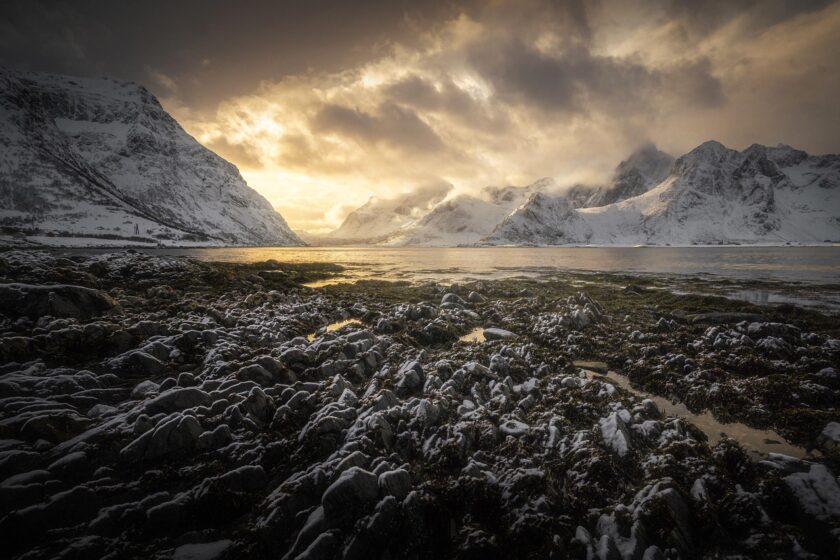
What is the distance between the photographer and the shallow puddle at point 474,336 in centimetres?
1667

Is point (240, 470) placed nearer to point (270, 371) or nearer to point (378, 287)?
point (270, 371)

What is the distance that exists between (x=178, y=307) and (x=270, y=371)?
1187cm

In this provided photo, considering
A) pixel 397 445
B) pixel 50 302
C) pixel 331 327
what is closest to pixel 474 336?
pixel 331 327

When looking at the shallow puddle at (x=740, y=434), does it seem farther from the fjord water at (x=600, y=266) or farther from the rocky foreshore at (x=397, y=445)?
the fjord water at (x=600, y=266)

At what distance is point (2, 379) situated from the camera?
9.12m

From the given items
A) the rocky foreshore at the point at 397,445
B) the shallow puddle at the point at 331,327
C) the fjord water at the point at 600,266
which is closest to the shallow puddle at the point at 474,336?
the rocky foreshore at the point at 397,445

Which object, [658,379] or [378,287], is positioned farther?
[378,287]

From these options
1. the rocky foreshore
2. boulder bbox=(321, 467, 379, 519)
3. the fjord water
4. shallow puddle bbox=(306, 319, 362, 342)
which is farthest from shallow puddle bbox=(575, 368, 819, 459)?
the fjord water

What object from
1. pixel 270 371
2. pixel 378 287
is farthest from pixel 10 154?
pixel 270 371

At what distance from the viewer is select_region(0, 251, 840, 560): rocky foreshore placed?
17.8 feet

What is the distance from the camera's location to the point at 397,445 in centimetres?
780

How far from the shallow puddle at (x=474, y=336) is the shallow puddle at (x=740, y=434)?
24.1 feet

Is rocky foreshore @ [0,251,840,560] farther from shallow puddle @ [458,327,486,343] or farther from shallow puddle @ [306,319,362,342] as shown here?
shallow puddle @ [306,319,362,342]

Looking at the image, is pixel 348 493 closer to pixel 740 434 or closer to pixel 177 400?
pixel 177 400
